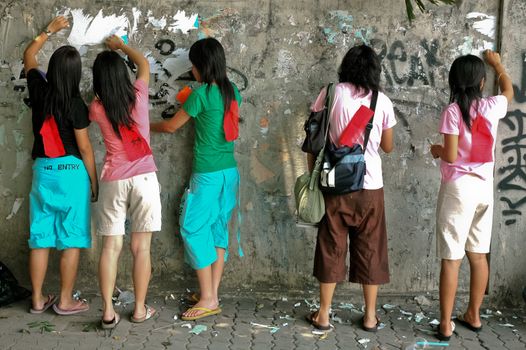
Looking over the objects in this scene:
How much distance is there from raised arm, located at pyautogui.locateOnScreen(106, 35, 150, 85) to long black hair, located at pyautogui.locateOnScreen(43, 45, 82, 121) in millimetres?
439

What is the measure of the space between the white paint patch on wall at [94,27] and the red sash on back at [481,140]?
8.95ft

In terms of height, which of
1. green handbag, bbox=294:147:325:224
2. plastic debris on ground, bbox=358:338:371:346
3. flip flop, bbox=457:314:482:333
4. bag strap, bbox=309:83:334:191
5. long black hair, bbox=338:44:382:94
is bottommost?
plastic debris on ground, bbox=358:338:371:346

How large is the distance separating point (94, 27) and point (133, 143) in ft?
3.68

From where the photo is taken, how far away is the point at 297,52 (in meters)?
5.20

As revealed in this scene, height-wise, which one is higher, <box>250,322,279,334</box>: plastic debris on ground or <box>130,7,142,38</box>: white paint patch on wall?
<box>130,7,142,38</box>: white paint patch on wall

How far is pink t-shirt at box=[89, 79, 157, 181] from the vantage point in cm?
466

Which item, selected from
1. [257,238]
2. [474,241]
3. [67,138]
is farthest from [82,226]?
[474,241]

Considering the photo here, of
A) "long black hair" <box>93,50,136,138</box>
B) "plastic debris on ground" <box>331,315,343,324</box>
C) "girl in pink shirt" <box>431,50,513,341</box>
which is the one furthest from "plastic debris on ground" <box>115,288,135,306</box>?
"girl in pink shirt" <box>431,50,513,341</box>

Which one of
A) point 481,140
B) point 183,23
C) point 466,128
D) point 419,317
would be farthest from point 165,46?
point 419,317

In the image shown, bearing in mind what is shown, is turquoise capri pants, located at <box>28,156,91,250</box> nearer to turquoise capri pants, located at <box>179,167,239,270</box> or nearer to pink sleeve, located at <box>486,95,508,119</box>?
turquoise capri pants, located at <box>179,167,239,270</box>

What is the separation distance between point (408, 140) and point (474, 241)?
3.25ft

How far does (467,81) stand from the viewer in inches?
177

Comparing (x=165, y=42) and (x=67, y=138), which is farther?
(x=165, y=42)

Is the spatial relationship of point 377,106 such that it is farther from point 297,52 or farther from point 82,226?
point 82,226
